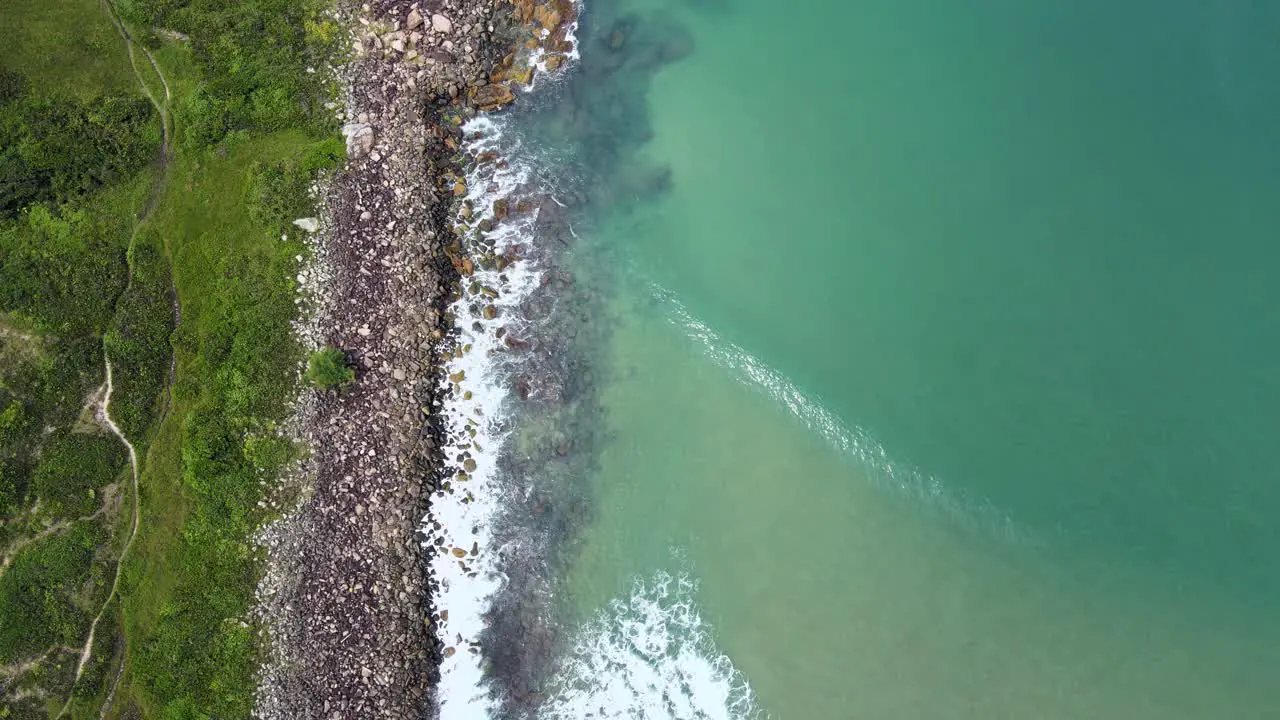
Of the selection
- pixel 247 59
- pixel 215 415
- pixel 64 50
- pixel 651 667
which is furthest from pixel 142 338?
pixel 651 667

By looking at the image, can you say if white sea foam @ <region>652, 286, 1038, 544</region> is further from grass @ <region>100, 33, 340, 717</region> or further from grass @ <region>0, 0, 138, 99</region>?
grass @ <region>0, 0, 138, 99</region>

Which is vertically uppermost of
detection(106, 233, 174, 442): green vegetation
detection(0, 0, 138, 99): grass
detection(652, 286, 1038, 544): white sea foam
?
detection(0, 0, 138, 99): grass

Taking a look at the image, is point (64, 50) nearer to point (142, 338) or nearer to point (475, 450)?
point (142, 338)

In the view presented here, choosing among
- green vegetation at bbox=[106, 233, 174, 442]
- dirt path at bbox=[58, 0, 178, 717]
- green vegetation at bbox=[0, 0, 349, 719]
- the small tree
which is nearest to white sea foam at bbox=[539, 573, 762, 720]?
green vegetation at bbox=[0, 0, 349, 719]

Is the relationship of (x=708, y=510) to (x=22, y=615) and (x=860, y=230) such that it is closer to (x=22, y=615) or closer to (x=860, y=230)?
(x=860, y=230)

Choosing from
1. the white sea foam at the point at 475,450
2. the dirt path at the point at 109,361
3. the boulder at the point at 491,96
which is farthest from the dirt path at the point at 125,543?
the boulder at the point at 491,96

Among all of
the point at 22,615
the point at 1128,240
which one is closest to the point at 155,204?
the point at 22,615
